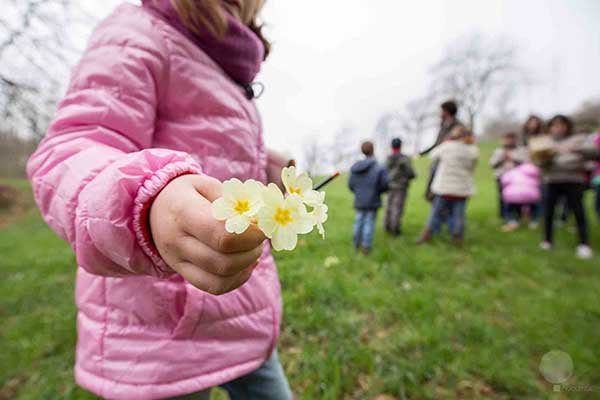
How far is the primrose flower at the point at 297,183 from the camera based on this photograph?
446 millimetres

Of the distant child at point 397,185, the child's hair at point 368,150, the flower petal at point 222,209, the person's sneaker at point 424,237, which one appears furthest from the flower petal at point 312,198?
the distant child at point 397,185

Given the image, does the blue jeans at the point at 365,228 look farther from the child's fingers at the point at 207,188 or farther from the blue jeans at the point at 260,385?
the child's fingers at the point at 207,188

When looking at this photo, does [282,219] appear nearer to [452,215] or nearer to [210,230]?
[210,230]

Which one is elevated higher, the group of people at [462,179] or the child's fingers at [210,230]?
the child's fingers at [210,230]

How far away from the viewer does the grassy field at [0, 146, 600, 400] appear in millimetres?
1925

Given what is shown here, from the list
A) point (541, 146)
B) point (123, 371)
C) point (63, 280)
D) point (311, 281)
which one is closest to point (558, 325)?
point (311, 281)

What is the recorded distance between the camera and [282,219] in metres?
0.41

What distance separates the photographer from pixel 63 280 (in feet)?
13.2

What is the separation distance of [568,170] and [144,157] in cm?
533

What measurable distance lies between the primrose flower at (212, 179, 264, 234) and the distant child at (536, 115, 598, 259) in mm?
5150

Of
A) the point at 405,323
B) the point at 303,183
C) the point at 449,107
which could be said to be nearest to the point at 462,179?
the point at 449,107

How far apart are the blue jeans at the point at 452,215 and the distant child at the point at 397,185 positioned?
54cm

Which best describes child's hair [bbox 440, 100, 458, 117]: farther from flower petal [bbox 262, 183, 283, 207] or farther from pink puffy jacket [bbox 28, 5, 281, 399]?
flower petal [bbox 262, 183, 283, 207]

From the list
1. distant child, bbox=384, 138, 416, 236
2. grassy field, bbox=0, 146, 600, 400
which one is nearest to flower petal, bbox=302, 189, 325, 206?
grassy field, bbox=0, 146, 600, 400
